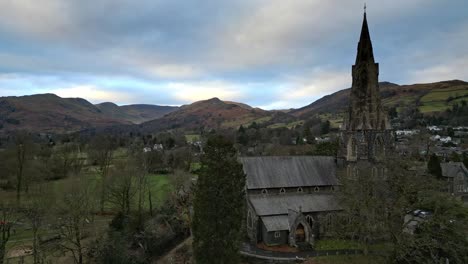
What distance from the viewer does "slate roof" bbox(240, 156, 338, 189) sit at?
126 feet

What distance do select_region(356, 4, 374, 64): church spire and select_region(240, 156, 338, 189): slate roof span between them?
41.6ft

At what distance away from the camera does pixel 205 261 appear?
90.2ft

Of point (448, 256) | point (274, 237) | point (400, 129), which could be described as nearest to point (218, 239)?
point (274, 237)

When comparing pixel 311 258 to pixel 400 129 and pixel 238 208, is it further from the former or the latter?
pixel 400 129

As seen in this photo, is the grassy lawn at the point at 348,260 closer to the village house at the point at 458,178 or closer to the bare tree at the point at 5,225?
the bare tree at the point at 5,225

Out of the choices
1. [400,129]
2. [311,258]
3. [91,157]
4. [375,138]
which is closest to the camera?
[311,258]

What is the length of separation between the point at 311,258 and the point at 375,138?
49.5 ft

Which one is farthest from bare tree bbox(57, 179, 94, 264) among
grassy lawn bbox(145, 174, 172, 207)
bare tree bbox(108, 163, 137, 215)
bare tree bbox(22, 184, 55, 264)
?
grassy lawn bbox(145, 174, 172, 207)

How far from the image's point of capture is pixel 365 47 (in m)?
36.8

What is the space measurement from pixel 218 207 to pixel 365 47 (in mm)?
23818

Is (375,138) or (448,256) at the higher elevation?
(375,138)

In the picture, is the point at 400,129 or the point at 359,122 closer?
the point at 359,122

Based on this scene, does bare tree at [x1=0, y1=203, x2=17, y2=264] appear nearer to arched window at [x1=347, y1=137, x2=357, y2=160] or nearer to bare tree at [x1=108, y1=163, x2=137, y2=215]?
bare tree at [x1=108, y1=163, x2=137, y2=215]

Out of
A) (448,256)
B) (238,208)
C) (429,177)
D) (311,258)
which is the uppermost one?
(429,177)
